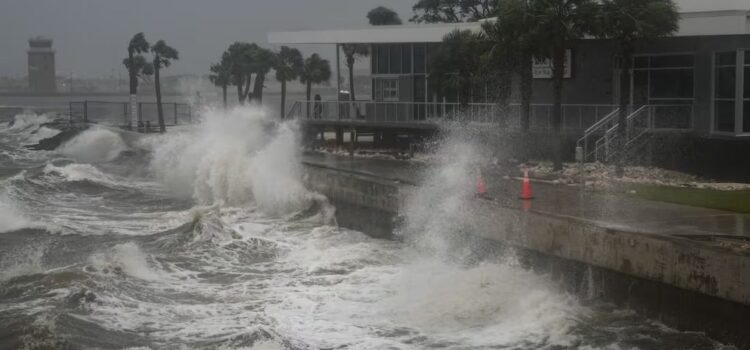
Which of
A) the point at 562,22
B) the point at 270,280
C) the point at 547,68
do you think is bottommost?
the point at 270,280

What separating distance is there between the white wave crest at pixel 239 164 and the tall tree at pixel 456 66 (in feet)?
17.0

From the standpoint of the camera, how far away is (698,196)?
60.0 ft

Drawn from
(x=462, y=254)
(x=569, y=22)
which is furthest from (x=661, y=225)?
(x=569, y=22)

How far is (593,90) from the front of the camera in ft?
88.0

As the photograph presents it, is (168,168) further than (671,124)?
Yes

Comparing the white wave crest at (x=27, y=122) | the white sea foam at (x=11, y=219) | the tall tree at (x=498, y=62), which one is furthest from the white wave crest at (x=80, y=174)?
the white wave crest at (x=27, y=122)

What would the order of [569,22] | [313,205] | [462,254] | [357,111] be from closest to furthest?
[462,254] < [569,22] < [313,205] < [357,111]

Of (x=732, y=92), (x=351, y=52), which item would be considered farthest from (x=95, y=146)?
(x=732, y=92)

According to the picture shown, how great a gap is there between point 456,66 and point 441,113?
2724mm

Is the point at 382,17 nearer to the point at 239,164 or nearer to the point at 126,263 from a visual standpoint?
the point at 239,164

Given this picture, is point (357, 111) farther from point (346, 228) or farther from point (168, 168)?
point (346, 228)

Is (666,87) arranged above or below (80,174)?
above

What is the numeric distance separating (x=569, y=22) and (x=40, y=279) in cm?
1354

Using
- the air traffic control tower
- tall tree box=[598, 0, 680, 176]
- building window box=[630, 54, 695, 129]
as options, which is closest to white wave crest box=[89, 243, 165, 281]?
tall tree box=[598, 0, 680, 176]
